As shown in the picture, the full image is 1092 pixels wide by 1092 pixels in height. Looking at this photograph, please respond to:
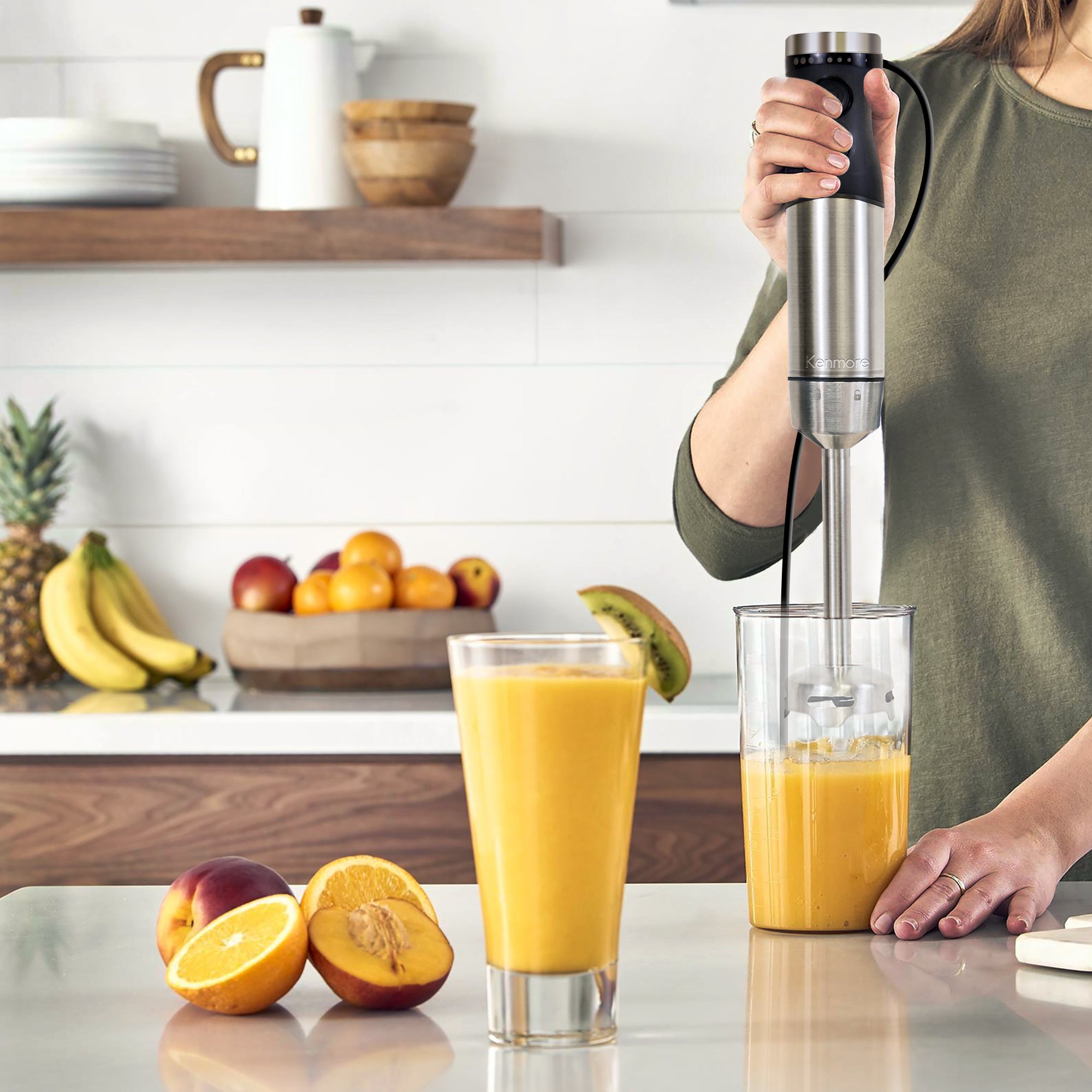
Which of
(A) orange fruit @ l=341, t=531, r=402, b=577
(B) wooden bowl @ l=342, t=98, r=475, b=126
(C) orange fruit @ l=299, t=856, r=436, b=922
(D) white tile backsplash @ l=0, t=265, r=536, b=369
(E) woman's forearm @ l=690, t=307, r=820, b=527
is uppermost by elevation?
(B) wooden bowl @ l=342, t=98, r=475, b=126

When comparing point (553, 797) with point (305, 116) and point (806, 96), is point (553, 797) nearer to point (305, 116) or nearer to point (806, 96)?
point (806, 96)

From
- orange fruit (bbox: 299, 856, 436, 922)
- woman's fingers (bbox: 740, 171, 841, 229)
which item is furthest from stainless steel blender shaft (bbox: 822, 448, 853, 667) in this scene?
orange fruit (bbox: 299, 856, 436, 922)

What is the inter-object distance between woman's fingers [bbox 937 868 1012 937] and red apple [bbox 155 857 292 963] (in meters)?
0.32

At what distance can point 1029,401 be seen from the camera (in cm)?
111

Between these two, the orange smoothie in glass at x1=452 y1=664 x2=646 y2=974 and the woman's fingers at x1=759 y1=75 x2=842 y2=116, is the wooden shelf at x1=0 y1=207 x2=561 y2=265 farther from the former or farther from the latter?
the orange smoothie in glass at x1=452 y1=664 x2=646 y2=974

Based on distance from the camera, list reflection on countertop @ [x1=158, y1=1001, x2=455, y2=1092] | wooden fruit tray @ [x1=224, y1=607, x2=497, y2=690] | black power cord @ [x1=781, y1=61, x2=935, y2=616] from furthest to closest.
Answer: wooden fruit tray @ [x1=224, y1=607, x2=497, y2=690] → black power cord @ [x1=781, y1=61, x2=935, y2=616] → reflection on countertop @ [x1=158, y1=1001, x2=455, y2=1092]

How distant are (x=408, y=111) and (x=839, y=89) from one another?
1.44 m

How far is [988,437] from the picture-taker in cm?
112

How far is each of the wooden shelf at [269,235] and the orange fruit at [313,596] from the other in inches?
17.0

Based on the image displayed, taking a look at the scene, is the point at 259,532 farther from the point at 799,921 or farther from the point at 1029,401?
the point at 799,921

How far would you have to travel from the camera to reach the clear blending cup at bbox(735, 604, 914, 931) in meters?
0.71

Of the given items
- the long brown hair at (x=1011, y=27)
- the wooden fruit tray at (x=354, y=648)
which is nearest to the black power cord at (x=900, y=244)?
the long brown hair at (x=1011, y=27)

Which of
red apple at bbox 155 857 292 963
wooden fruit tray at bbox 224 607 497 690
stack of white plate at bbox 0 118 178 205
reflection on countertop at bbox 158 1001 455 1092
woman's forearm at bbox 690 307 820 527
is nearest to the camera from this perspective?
reflection on countertop at bbox 158 1001 455 1092

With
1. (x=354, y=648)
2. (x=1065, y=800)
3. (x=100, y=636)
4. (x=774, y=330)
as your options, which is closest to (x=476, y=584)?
(x=354, y=648)
